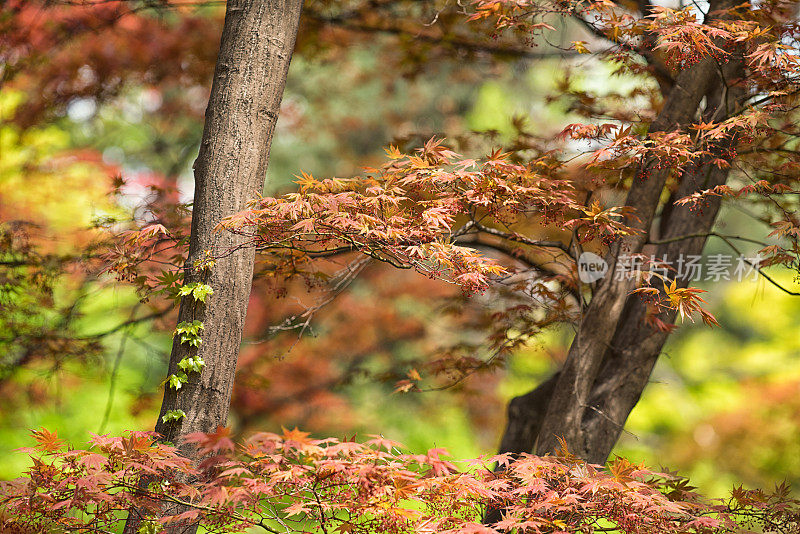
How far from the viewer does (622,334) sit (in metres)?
3.35

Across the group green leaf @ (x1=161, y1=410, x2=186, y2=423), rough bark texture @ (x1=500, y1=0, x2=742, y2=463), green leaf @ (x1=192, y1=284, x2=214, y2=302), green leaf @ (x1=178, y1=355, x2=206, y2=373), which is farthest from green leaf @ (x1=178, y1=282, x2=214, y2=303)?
rough bark texture @ (x1=500, y1=0, x2=742, y2=463)

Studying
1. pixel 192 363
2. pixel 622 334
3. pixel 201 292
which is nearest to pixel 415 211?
pixel 201 292

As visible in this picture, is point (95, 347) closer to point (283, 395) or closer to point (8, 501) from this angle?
point (8, 501)

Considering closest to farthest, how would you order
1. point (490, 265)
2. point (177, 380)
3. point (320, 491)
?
point (320, 491), point (490, 265), point (177, 380)

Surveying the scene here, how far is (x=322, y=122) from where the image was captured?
9.99 m

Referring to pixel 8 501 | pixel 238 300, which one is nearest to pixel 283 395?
pixel 238 300

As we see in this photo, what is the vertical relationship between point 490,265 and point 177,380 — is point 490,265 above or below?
above

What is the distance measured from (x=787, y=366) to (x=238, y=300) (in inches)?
277

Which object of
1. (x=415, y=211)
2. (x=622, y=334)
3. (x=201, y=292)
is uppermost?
(x=415, y=211)

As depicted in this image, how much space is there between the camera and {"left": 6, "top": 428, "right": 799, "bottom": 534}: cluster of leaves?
5.95 feet

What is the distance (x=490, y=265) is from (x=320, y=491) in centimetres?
91

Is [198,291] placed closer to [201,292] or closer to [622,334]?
[201,292]

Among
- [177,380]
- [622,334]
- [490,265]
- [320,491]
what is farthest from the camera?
[622,334]

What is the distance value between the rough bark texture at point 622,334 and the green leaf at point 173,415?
65.3 inches
